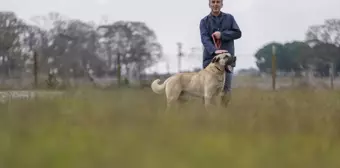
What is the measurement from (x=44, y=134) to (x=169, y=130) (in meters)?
0.73

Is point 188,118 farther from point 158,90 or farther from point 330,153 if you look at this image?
point 158,90

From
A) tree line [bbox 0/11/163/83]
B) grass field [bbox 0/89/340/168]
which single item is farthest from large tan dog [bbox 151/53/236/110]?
tree line [bbox 0/11/163/83]

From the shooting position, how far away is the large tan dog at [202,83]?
6.66 meters

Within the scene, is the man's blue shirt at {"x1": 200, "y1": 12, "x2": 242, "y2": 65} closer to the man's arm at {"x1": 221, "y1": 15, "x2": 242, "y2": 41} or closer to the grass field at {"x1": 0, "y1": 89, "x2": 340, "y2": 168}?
the man's arm at {"x1": 221, "y1": 15, "x2": 242, "y2": 41}

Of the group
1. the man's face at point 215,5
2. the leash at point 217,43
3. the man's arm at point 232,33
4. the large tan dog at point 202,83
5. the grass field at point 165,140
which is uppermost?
the man's face at point 215,5

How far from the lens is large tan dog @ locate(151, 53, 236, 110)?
262 inches

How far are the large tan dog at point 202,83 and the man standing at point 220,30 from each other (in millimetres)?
182

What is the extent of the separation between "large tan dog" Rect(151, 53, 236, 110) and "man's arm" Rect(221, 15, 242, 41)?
0.91 ft

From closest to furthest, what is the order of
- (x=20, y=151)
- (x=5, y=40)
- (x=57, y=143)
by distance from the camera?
(x=20, y=151) < (x=57, y=143) < (x=5, y=40)

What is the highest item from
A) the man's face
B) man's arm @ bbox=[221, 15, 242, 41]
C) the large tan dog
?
the man's face

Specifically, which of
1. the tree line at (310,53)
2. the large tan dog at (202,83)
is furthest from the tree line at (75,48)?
the large tan dog at (202,83)

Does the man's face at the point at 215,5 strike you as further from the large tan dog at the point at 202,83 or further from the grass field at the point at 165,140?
the grass field at the point at 165,140

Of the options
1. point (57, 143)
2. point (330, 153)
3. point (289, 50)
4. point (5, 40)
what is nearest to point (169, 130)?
Answer: point (57, 143)

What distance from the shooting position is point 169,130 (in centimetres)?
362
